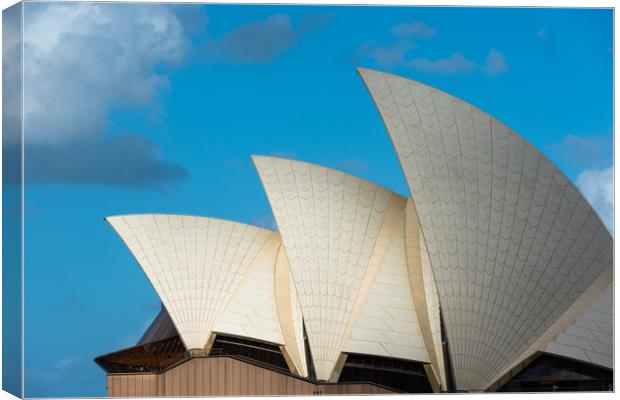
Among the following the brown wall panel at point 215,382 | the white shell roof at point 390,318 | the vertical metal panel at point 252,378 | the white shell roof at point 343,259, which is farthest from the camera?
the white shell roof at point 343,259

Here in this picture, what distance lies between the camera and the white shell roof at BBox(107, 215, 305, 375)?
107 feet

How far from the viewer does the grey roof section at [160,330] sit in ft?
123

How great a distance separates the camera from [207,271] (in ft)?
110

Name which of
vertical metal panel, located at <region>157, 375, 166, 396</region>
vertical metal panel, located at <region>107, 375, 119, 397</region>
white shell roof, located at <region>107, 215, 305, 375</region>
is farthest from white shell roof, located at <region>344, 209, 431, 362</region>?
vertical metal panel, located at <region>107, 375, 119, 397</region>

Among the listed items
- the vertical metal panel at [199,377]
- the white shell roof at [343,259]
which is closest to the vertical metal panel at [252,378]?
the vertical metal panel at [199,377]

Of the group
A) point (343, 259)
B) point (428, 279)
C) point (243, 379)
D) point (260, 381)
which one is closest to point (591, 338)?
point (428, 279)

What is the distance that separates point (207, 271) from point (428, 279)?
24.7 ft

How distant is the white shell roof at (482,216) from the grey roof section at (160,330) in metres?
11.9

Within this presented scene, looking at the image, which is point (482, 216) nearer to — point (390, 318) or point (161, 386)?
point (390, 318)

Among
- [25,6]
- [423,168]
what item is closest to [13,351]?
[25,6]

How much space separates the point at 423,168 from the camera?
29406 millimetres

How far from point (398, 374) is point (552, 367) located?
4547 mm

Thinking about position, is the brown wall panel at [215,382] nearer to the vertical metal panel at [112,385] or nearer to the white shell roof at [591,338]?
the vertical metal panel at [112,385]

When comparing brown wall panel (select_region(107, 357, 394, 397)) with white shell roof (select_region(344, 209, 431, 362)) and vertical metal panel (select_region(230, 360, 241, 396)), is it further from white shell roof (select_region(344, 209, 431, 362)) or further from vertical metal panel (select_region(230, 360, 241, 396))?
white shell roof (select_region(344, 209, 431, 362))
